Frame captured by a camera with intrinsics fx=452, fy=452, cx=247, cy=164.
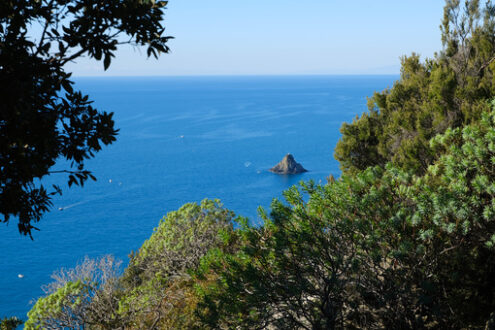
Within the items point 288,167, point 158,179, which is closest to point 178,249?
point 288,167

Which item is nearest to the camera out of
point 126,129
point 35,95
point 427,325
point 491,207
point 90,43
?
point 35,95

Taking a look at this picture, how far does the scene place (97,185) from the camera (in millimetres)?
92000

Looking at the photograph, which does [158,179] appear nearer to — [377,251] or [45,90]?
[377,251]

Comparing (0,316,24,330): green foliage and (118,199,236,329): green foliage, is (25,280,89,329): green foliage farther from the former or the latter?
(0,316,24,330): green foliage

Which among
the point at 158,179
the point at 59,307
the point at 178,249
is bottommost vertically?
the point at 158,179

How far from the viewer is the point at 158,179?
94688 mm

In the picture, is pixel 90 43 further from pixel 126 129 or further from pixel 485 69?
pixel 126 129

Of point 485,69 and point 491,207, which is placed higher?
point 485,69

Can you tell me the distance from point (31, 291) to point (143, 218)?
23.6m

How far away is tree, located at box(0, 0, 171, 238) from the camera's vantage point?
557 centimetres

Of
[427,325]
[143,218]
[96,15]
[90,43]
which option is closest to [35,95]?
[90,43]

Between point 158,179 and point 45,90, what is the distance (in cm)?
9039

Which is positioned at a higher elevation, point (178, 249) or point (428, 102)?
point (428, 102)

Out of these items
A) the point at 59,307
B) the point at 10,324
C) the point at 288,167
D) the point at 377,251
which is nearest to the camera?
the point at 377,251
